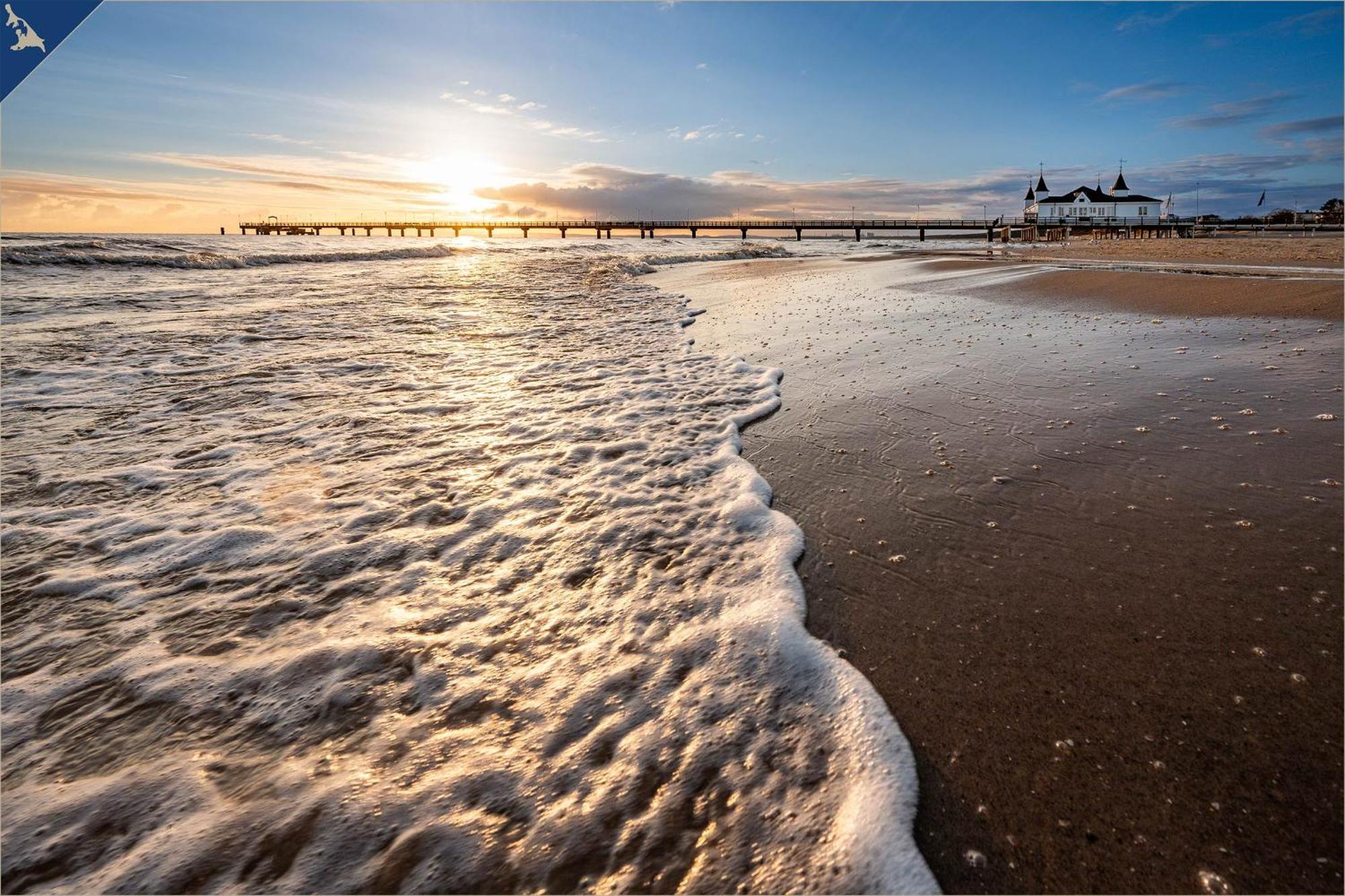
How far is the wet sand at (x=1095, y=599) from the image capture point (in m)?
1.53

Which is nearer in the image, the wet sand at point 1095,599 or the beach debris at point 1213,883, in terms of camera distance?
the beach debris at point 1213,883

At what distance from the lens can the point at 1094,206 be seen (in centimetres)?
9550

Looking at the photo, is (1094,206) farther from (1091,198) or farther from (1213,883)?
(1213,883)

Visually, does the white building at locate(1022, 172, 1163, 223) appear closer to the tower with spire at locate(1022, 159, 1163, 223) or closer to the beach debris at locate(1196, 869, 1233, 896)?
the tower with spire at locate(1022, 159, 1163, 223)

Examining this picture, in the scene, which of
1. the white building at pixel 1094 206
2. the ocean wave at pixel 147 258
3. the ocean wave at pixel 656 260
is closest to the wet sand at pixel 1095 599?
the ocean wave at pixel 656 260

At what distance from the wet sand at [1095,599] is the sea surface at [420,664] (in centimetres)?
24

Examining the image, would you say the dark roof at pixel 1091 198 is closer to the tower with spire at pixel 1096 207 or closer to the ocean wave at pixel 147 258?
the tower with spire at pixel 1096 207

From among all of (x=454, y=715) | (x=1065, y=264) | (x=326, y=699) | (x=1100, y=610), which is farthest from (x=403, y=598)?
(x=1065, y=264)

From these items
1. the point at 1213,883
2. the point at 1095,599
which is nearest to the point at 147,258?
the point at 1095,599

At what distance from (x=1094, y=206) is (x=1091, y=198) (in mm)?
2696

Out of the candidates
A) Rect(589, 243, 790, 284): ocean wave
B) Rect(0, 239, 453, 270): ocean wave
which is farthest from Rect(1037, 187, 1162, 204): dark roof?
Rect(0, 239, 453, 270): ocean wave

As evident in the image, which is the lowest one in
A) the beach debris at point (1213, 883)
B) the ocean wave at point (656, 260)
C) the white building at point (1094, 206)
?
the beach debris at point (1213, 883)

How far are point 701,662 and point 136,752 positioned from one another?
6.44 ft

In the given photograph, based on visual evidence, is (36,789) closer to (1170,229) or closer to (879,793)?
(879,793)
